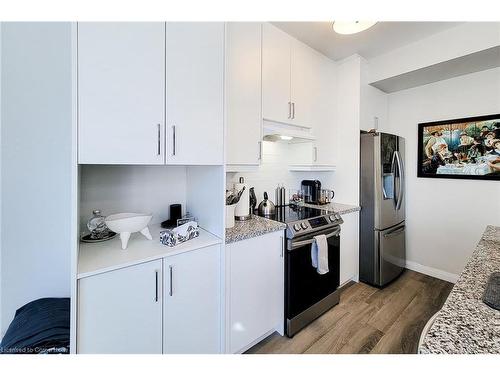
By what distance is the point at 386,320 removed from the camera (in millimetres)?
1912

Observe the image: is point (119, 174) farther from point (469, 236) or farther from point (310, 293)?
point (469, 236)

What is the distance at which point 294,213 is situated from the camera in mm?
2098

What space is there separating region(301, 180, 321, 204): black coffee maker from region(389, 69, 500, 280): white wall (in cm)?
126

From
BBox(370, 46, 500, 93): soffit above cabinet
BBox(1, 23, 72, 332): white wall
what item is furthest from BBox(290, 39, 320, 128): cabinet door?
BBox(1, 23, 72, 332): white wall

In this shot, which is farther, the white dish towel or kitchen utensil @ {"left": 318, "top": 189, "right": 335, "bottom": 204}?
kitchen utensil @ {"left": 318, "top": 189, "right": 335, "bottom": 204}

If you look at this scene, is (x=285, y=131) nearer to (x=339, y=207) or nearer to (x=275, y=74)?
(x=275, y=74)

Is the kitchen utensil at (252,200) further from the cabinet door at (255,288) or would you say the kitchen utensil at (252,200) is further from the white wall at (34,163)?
the white wall at (34,163)

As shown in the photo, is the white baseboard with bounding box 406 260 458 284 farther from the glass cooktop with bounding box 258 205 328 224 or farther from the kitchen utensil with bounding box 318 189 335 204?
the glass cooktop with bounding box 258 205 328 224

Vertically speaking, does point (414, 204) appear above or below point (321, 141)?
below

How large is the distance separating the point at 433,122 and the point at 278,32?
211 centimetres

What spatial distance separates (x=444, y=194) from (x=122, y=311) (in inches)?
130

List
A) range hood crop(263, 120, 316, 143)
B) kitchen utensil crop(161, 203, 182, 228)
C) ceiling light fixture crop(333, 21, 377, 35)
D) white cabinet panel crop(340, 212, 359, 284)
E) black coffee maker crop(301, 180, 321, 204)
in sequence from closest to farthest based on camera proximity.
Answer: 1. ceiling light fixture crop(333, 21, 377, 35)
2. kitchen utensil crop(161, 203, 182, 228)
3. range hood crop(263, 120, 316, 143)
4. white cabinet panel crop(340, 212, 359, 284)
5. black coffee maker crop(301, 180, 321, 204)

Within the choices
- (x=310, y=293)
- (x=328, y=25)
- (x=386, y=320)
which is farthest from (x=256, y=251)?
(x=328, y=25)

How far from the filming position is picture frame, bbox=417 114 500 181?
87.2 inches
